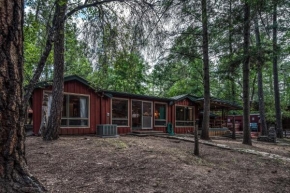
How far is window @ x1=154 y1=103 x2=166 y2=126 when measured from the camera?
13.1m

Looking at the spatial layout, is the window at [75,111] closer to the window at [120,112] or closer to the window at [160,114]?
the window at [120,112]

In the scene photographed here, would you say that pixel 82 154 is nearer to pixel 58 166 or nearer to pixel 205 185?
pixel 58 166

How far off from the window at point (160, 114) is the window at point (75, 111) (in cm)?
509

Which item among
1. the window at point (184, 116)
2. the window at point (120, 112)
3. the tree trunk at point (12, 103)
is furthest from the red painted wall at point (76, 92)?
the tree trunk at point (12, 103)

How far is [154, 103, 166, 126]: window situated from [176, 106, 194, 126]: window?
4.49 feet

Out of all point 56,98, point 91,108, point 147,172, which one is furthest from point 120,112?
point 147,172

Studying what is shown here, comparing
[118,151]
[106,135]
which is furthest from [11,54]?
[106,135]

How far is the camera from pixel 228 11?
650 cm

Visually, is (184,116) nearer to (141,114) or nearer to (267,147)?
(141,114)

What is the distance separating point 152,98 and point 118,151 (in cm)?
746

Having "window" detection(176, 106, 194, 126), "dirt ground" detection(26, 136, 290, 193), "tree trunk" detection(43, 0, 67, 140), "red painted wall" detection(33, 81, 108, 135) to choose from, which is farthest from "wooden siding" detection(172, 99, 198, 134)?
"tree trunk" detection(43, 0, 67, 140)

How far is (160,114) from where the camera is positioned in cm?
1352

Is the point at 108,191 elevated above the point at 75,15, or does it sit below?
below

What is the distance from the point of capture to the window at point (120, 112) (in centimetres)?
1127
